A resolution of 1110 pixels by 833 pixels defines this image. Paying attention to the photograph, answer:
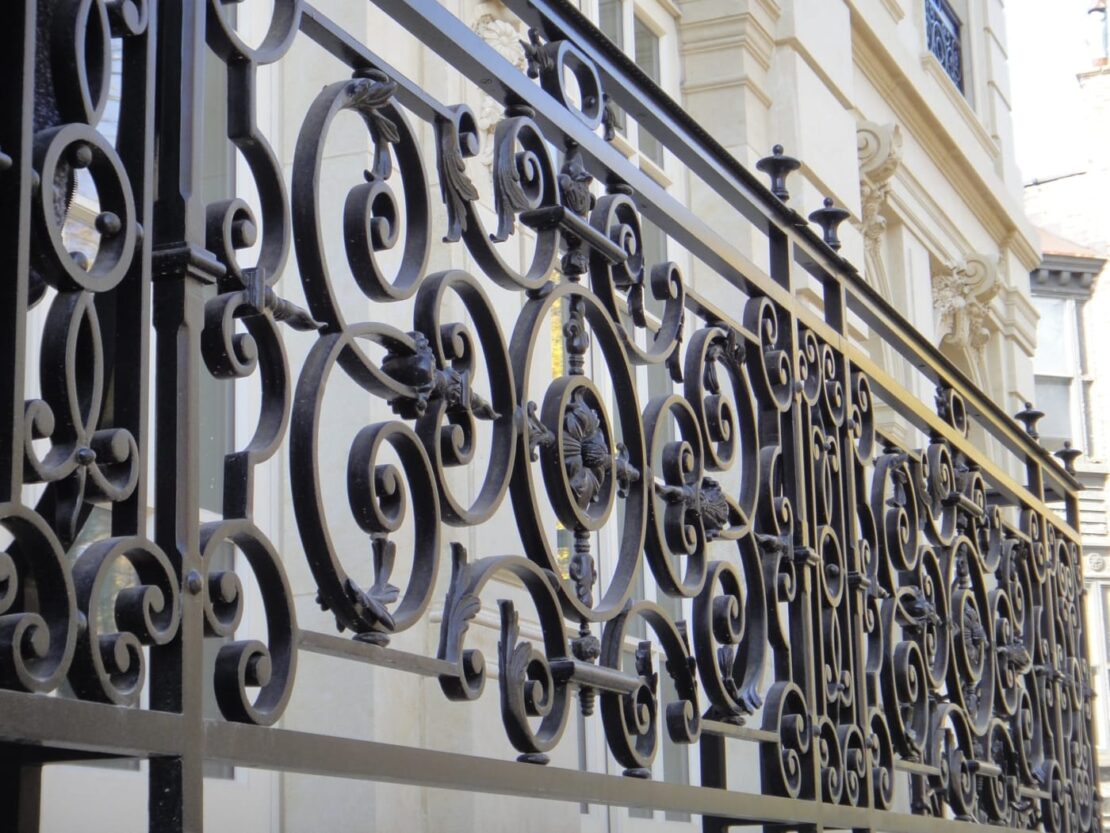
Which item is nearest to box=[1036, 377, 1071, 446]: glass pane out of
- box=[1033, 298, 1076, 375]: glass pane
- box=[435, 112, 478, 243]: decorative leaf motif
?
box=[1033, 298, 1076, 375]: glass pane

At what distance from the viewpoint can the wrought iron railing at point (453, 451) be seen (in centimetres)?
159

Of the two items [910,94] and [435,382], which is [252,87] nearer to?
[435,382]

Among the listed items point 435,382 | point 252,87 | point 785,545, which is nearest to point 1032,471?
point 785,545

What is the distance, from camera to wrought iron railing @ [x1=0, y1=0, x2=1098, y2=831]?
159cm

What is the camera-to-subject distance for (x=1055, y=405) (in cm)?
2836

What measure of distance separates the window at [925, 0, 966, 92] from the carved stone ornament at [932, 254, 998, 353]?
4.26 feet

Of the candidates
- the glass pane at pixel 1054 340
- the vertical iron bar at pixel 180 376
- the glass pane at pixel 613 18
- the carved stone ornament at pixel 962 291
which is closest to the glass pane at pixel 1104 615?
the glass pane at pixel 1054 340

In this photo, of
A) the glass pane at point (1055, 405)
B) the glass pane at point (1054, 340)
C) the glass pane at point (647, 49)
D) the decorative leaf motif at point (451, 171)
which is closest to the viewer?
the decorative leaf motif at point (451, 171)

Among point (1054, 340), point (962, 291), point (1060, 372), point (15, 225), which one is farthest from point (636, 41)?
point (1054, 340)

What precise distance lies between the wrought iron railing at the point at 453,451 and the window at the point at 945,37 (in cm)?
725

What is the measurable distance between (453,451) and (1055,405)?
90.0 feet

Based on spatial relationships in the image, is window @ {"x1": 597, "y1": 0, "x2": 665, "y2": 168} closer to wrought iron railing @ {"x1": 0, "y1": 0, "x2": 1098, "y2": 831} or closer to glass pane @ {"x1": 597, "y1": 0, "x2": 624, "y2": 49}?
glass pane @ {"x1": 597, "y1": 0, "x2": 624, "y2": 49}

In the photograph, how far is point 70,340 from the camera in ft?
5.20

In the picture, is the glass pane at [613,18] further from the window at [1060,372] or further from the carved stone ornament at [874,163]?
the window at [1060,372]
